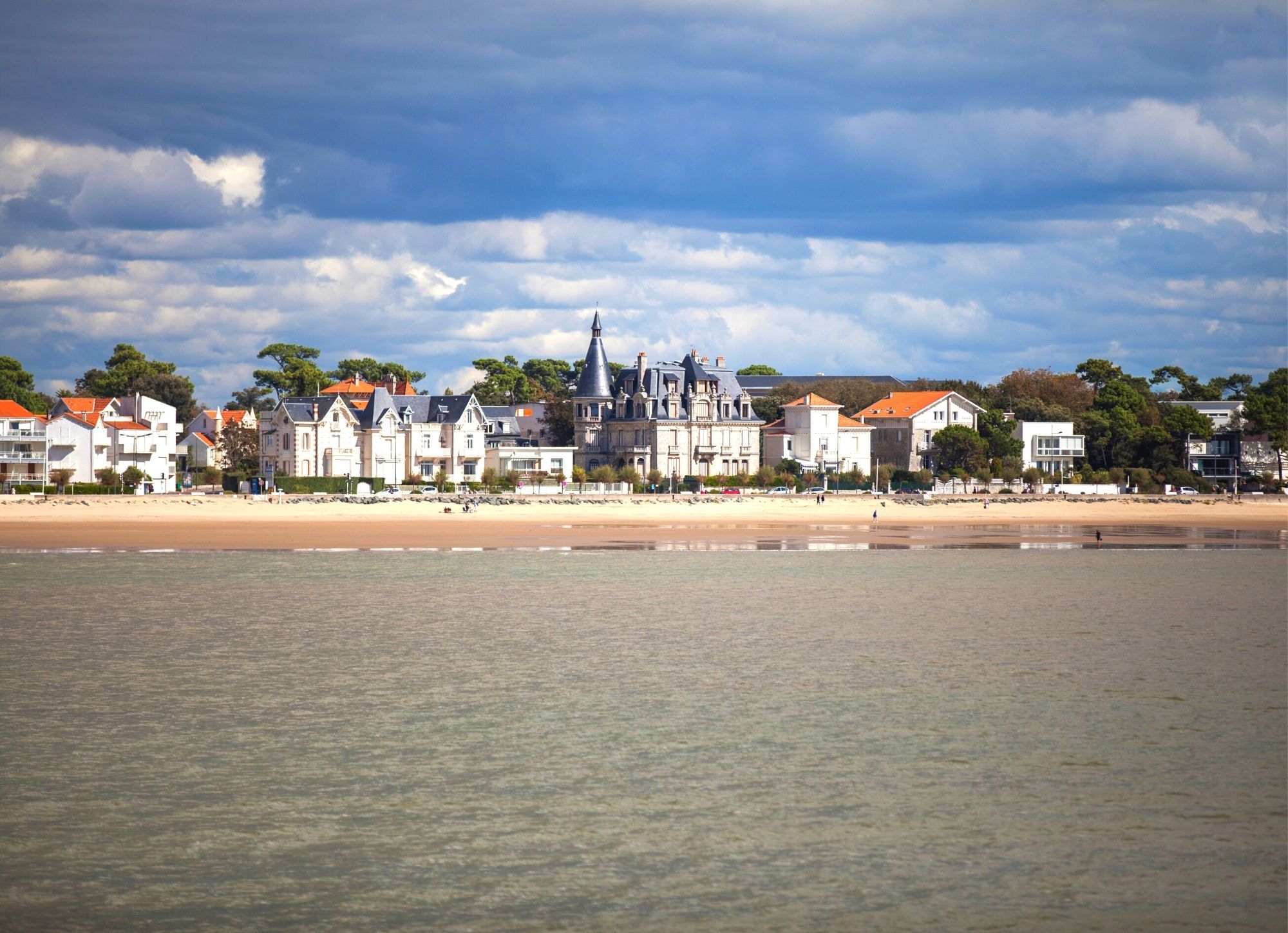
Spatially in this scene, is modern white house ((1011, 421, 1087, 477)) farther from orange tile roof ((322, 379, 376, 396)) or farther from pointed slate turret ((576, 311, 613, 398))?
orange tile roof ((322, 379, 376, 396))

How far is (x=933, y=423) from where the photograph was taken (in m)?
104

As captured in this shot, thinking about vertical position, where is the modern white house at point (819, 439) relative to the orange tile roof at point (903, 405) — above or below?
below

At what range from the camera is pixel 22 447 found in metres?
88.4

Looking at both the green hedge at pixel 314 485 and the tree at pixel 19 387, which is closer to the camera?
the green hedge at pixel 314 485

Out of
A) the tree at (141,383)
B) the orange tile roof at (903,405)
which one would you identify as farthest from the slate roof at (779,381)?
the tree at (141,383)

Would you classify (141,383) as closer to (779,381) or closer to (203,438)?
(203,438)

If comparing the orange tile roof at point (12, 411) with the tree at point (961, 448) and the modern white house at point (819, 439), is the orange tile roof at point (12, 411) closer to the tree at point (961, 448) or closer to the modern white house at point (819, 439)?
the modern white house at point (819, 439)

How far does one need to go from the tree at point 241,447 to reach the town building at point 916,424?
4576 centimetres

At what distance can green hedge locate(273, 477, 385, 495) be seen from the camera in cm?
8544

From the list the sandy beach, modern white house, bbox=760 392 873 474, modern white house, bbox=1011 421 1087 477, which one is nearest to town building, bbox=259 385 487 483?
the sandy beach

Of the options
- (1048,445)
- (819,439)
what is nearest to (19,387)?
(819,439)

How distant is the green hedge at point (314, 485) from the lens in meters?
85.4

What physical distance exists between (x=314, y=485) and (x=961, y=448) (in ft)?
149

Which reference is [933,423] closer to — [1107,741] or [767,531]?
[767,531]
